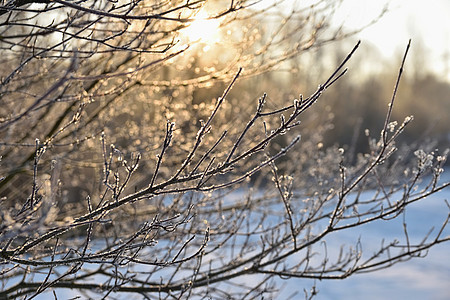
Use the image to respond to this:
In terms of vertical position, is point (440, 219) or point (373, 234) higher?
point (440, 219)

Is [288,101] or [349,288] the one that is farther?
[349,288]

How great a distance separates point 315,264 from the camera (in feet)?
20.4

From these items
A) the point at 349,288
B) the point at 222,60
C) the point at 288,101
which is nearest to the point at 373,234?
the point at 349,288

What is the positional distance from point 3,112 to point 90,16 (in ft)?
6.51

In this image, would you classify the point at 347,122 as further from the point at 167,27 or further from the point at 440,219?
the point at 167,27

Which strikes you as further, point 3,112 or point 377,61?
point 377,61

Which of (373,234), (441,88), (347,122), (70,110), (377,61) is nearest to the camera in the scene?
(70,110)

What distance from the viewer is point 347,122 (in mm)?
20656

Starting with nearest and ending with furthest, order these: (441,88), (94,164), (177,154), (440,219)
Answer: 1. (94,164)
2. (177,154)
3. (440,219)
4. (441,88)

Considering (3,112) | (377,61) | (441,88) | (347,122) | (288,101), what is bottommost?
(3,112)

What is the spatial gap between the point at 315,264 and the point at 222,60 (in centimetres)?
Result: 280

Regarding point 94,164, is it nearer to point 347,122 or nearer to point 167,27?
point 167,27

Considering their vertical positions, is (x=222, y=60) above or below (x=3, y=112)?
above

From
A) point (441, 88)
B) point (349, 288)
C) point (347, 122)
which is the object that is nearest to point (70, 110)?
point (349, 288)
